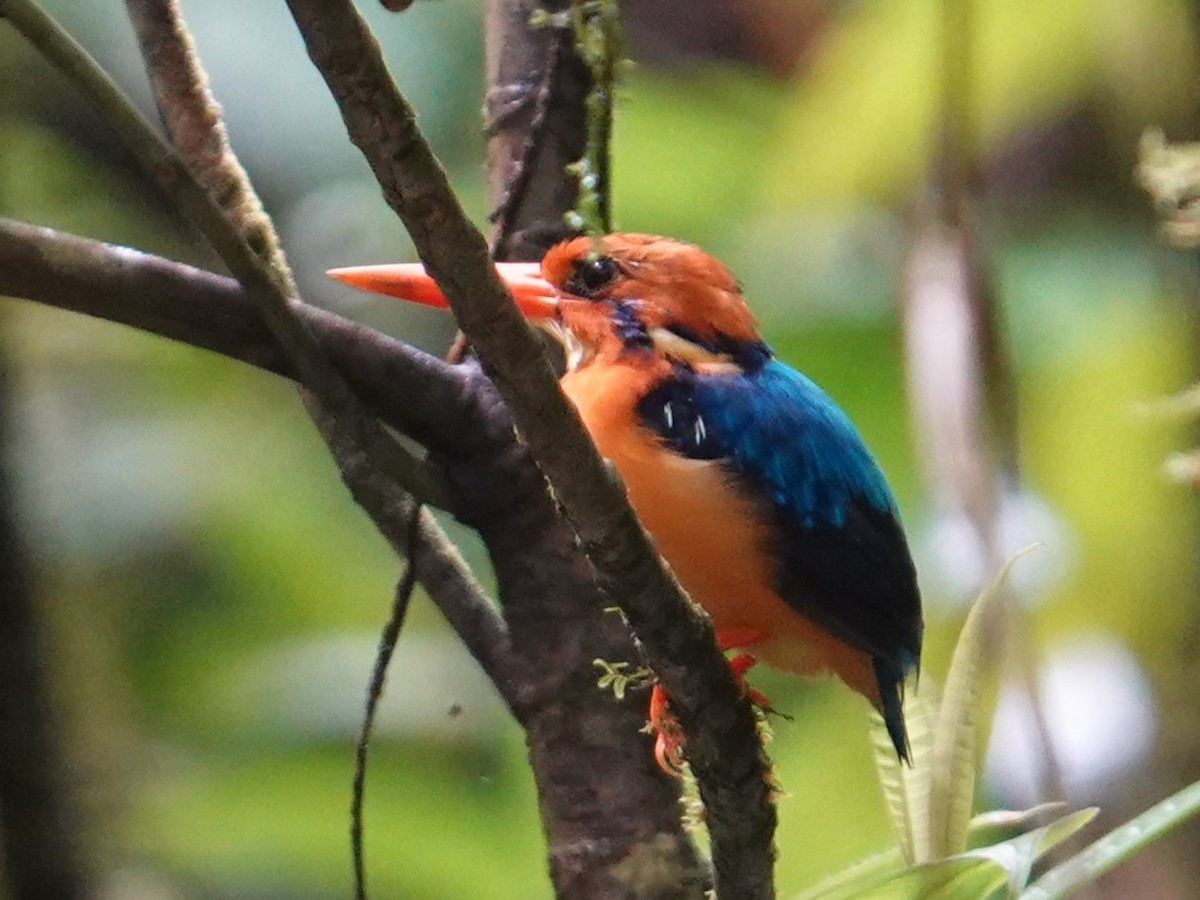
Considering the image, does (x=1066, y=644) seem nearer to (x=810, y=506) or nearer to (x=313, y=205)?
(x=810, y=506)

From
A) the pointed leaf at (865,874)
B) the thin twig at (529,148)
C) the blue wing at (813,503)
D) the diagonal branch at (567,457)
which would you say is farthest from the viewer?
the thin twig at (529,148)

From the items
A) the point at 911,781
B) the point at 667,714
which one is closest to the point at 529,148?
the point at 667,714

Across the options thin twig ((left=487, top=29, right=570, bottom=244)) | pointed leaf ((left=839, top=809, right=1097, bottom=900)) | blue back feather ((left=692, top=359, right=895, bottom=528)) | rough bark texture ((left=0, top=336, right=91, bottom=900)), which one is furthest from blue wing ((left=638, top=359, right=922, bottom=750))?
rough bark texture ((left=0, top=336, right=91, bottom=900))

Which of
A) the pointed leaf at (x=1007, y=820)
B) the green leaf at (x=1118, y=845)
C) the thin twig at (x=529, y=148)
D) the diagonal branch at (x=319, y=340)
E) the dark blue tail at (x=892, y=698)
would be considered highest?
the thin twig at (x=529, y=148)

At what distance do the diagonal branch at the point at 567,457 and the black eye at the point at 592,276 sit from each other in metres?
0.52

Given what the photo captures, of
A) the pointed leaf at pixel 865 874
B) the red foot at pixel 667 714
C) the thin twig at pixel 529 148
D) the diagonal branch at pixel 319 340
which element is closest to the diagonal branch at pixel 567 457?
the pointed leaf at pixel 865 874

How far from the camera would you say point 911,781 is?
1337 mm

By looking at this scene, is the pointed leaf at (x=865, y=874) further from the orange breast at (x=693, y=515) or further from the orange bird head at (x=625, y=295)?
the orange bird head at (x=625, y=295)

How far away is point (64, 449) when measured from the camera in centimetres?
236

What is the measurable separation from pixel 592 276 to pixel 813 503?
0.33 m

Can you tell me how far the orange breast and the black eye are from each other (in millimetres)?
136

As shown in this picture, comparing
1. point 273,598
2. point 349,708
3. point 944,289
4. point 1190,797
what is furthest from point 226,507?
point 1190,797

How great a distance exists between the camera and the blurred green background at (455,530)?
185 cm

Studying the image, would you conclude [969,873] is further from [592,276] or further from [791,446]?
[592,276]
